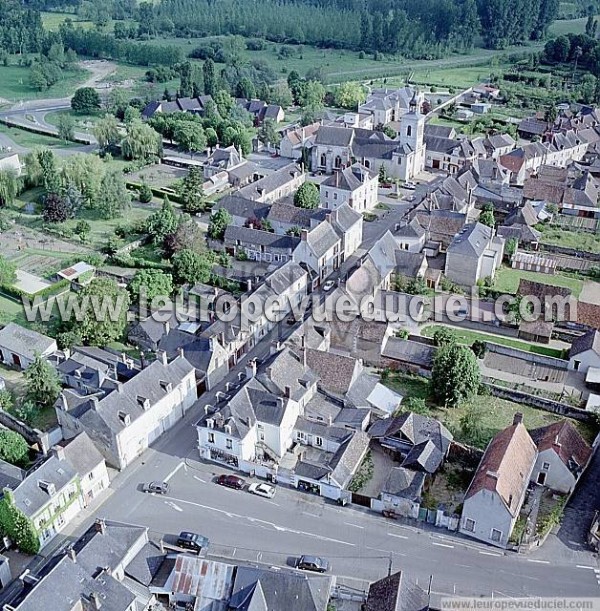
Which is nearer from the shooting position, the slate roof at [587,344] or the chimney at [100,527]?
the chimney at [100,527]

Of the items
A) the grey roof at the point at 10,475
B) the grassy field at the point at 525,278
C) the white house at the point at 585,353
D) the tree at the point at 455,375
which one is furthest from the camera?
the grassy field at the point at 525,278

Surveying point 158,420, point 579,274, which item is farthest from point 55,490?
point 579,274

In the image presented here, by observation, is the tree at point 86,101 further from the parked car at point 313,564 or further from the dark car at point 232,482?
the parked car at point 313,564

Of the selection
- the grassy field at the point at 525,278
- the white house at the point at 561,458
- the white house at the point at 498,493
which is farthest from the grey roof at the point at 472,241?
the white house at the point at 498,493

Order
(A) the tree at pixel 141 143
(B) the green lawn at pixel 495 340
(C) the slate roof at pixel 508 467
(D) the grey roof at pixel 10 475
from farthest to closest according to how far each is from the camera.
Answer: (A) the tree at pixel 141 143
(B) the green lawn at pixel 495 340
(D) the grey roof at pixel 10 475
(C) the slate roof at pixel 508 467

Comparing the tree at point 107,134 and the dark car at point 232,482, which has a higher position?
the tree at point 107,134
